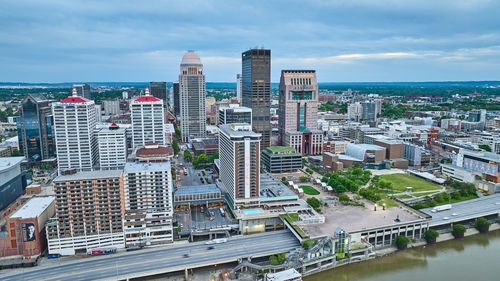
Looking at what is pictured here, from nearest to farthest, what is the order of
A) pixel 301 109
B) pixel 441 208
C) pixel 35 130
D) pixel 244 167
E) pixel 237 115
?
pixel 244 167 < pixel 441 208 < pixel 35 130 < pixel 237 115 < pixel 301 109

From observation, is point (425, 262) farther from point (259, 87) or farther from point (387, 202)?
point (259, 87)

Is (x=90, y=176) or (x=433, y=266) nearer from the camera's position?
(x=433, y=266)

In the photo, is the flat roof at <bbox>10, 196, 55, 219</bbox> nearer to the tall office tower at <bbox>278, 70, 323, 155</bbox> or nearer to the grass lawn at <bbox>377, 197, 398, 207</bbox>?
the grass lawn at <bbox>377, 197, 398, 207</bbox>

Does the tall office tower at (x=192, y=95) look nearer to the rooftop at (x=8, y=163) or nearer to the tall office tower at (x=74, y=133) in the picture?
the tall office tower at (x=74, y=133)

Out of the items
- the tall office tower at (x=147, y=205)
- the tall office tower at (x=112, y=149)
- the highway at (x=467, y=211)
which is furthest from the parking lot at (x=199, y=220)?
the highway at (x=467, y=211)

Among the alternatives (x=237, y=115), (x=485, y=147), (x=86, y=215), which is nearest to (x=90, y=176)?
(x=86, y=215)

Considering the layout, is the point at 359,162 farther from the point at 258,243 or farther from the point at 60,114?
the point at 60,114

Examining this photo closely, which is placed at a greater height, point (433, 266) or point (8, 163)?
point (8, 163)
